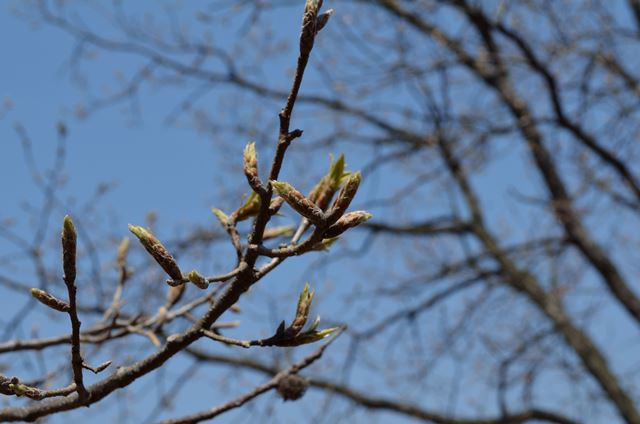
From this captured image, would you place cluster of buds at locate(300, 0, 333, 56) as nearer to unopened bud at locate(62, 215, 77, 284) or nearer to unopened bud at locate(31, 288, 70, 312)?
unopened bud at locate(62, 215, 77, 284)

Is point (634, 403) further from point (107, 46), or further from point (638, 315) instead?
point (107, 46)

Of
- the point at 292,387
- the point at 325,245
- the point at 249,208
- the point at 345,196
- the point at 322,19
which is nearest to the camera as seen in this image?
the point at 345,196

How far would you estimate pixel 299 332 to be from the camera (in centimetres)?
106

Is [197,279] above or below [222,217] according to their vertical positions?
below

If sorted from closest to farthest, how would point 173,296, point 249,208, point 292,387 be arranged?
1. point 249,208
2. point 292,387
3. point 173,296

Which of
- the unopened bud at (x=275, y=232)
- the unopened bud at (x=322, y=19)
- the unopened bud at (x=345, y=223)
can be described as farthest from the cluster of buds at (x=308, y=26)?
the unopened bud at (x=275, y=232)

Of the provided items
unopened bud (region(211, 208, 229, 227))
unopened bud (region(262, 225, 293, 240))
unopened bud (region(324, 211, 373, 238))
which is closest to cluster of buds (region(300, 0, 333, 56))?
unopened bud (region(324, 211, 373, 238))

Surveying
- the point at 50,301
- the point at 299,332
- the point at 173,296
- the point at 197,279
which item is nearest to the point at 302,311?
the point at 299,332

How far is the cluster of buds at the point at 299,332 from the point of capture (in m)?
1.05

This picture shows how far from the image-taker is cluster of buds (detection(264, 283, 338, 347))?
3.44 ft

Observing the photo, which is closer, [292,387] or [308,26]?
[308,26]

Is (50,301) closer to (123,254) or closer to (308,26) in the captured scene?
(308,26)

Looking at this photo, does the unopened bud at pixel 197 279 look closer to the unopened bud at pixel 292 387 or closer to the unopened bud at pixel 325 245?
the unopened bud at pixel 325 245

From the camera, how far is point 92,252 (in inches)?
137
